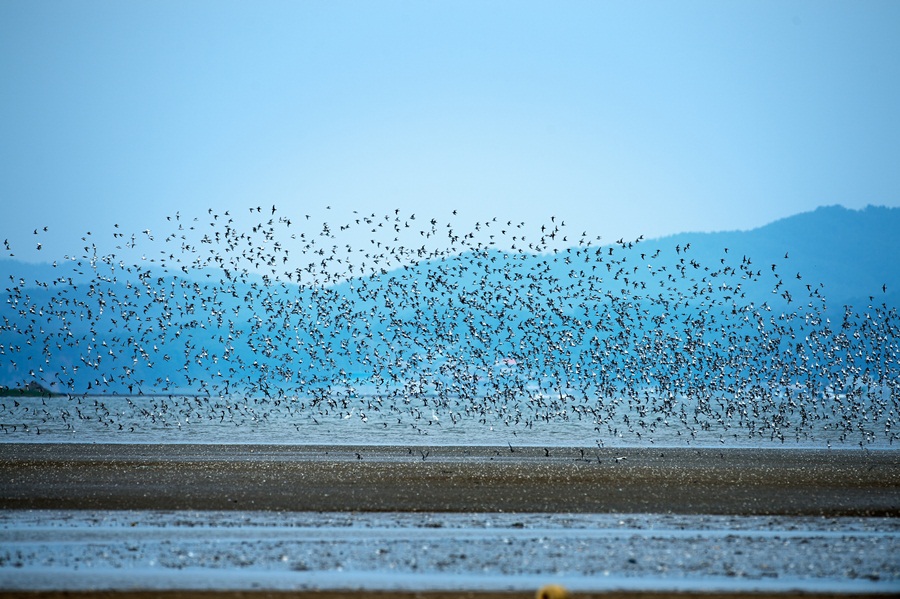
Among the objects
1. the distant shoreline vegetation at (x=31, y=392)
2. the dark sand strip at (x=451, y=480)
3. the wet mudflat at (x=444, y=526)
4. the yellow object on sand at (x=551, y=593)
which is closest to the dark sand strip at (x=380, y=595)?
the wet mudflat at (x=444, y=526)

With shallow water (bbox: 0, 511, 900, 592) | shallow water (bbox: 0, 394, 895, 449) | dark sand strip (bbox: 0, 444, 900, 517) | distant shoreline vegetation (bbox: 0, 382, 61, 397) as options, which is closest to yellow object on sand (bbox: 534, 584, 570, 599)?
shallow water (bbox: 0, 511, 900, 592)

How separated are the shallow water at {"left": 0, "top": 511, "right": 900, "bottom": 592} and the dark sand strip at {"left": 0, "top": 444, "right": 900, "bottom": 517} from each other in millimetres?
2225

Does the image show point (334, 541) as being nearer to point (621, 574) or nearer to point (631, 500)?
point (621, 574)

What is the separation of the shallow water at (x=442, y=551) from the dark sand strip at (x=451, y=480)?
2225mm

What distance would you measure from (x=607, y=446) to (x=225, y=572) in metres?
36.6

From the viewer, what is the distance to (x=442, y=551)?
21703 millimetres

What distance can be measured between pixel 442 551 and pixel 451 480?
13952 millimetres

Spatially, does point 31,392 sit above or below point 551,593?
below

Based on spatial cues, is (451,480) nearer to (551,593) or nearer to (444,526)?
(444,526)

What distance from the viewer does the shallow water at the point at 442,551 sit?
18609 millimetres

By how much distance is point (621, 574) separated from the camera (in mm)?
19328

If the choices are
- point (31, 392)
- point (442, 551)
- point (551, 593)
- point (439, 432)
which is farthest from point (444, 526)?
point (31, 392)

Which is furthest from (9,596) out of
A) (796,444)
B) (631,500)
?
(796,444)

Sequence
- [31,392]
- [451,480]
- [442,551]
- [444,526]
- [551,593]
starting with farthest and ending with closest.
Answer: [31,392] → [451,480] → [444,526] → [442,551] → [551,593]
